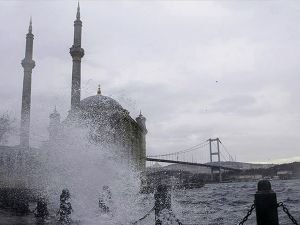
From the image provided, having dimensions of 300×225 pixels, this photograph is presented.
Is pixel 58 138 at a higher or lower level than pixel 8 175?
higher

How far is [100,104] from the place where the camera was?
2912 cm

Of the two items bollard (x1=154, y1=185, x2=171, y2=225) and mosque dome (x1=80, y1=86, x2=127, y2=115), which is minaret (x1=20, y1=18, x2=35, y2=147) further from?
bollard (x1=154, y1=185, x2=171, y2=225)

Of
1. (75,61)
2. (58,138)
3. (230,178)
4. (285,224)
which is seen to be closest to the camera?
(285,224)

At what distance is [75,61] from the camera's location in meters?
24.1

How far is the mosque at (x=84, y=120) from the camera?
2392 centimetres

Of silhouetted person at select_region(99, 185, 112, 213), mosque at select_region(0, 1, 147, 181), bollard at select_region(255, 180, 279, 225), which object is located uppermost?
mosque at select_region(0, 1, 147, 181)

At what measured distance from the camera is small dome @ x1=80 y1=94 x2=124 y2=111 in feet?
93.6

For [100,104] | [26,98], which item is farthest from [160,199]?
[100,104]

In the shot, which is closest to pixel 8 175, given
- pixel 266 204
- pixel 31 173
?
pixel 31 173

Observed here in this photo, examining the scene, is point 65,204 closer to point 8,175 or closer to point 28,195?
point 28,195

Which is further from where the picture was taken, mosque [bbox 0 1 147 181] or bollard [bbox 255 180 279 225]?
mosque [bbox 0 1 147 181]

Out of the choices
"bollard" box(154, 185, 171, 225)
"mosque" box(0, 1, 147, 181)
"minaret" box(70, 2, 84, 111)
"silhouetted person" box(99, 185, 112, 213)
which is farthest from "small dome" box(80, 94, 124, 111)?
"bollard" box(154, 185, 171, 225)

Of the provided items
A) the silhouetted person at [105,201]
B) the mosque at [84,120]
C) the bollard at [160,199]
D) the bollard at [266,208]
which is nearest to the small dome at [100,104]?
the mosque at [84,120]

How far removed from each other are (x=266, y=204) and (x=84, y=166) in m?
12.6
